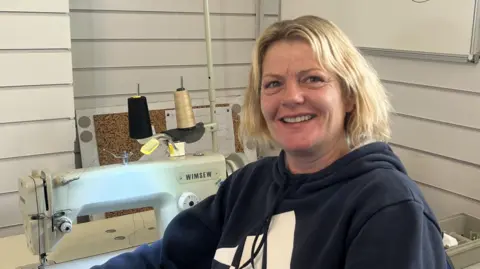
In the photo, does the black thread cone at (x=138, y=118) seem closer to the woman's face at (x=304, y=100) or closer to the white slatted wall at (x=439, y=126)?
the woman's face at (x=304, y=100)

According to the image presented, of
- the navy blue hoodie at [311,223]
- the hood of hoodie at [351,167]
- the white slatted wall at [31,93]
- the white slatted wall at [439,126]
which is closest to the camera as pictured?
the navy blue hoodie at [311,223]

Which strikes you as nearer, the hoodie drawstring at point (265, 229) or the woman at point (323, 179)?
the woman at point (323, 179)

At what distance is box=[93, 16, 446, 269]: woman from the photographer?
2.80 feet

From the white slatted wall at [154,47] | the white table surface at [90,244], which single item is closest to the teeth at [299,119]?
the white table surface at [90,244]

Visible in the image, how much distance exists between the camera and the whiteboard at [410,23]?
1.69 metres

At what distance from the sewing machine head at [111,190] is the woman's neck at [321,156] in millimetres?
537

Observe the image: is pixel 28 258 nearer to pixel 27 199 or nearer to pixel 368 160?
pixel 27 199

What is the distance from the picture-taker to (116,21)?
7.56ft

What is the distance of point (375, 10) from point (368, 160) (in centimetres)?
120

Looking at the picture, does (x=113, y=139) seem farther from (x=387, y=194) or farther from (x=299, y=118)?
(x=387, y=194)

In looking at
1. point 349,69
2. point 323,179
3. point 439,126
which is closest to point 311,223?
point 323,179

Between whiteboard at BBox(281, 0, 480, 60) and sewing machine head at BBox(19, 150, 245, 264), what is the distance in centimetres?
75

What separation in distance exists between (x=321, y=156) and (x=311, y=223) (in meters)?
0.14

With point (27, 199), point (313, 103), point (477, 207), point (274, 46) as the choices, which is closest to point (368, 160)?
point (313, 103)
